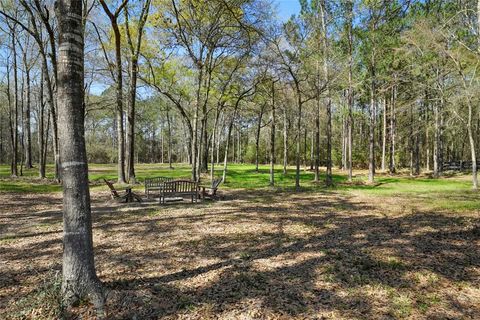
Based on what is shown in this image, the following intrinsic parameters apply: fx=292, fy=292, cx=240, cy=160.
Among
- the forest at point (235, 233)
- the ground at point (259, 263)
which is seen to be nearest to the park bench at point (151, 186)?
the forest at point (235, 233)

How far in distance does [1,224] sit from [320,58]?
57.1 feet

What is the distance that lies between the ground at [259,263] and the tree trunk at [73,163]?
1.03 ft

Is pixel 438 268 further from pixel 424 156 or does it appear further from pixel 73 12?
pixel 424 156

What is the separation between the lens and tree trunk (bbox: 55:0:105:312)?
12.1 ft

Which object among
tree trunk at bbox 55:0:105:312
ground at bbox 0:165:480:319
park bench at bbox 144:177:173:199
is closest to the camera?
tree trunk at bbox 55:0:105:312

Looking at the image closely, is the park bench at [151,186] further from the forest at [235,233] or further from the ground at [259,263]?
the ground at [259,263]

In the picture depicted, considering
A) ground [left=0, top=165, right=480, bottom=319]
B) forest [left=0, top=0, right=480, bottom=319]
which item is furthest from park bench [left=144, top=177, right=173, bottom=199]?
ground [left=0, top=165, right=480, bottom=319]

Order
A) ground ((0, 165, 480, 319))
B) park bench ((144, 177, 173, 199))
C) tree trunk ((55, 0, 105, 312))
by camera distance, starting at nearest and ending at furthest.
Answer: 1. tree trunk ((55, 0, 105, 312))
2. ground ((0, 165, 480, 319))
3. park bench ((144, 177, 173, 199))

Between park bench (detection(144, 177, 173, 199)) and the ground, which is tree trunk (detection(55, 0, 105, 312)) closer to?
the ground

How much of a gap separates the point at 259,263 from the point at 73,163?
3745 millimetres

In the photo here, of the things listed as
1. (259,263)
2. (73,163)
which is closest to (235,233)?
(259,263)

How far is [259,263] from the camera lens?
569cm

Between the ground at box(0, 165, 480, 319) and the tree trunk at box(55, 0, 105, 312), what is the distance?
1.03ft

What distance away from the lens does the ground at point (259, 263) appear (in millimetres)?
4004
